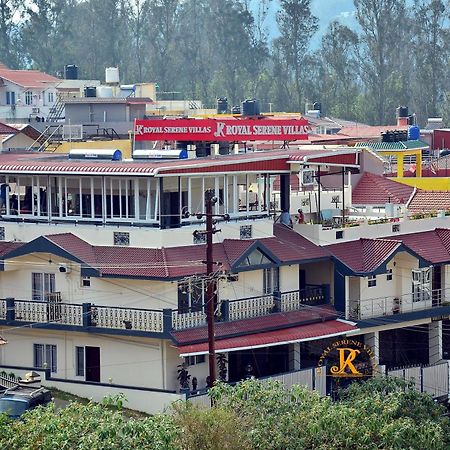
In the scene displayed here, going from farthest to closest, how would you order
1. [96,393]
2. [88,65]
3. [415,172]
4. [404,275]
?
[88,65] < [415,172] < [404,275] < [96,393]

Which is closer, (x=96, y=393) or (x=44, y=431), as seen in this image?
(x=44, y=431)

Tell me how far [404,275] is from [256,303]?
20.3ft

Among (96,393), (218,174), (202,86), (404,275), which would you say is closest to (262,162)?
(218,174)

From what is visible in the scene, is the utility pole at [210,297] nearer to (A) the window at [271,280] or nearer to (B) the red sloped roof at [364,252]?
(A) the window at [271,280]

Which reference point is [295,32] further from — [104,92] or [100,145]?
[100,145]

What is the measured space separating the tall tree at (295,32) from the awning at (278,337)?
273ft

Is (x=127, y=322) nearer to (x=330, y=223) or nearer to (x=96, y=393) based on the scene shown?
(x=96, y=393)

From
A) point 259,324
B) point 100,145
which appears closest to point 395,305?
point 259,324

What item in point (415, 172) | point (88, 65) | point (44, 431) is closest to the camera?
point (44, 431)

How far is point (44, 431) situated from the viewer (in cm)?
3331

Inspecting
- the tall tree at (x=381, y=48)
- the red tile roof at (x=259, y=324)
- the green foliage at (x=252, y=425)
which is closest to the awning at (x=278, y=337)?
the red tile roof at (x=259, y=324)

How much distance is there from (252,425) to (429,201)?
73.1 ft

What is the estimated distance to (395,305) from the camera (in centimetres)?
5016

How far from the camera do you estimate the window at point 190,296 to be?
44.2 metres
